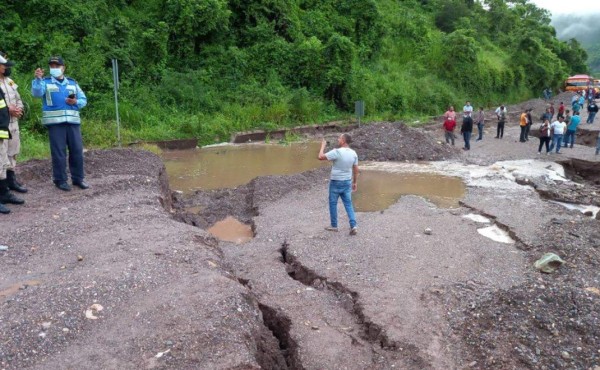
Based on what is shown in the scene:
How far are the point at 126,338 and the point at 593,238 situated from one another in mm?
7024

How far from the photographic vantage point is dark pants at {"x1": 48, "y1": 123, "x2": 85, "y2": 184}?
7.32 m

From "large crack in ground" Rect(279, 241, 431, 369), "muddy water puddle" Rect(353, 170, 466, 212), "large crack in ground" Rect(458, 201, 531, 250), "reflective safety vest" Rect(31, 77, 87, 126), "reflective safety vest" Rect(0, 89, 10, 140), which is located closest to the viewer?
"large crack in ground" Rect(279, 241, 431, 369)

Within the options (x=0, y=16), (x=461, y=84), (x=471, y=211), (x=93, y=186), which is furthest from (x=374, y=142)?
(x=461, y=84)

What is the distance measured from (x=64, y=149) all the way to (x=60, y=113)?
0.54m

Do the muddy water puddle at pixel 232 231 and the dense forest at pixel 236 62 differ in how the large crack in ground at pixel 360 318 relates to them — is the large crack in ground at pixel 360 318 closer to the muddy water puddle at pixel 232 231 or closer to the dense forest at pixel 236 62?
the muddy water puddle at pixel 232 231

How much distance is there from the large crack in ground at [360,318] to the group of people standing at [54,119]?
365 centimetres

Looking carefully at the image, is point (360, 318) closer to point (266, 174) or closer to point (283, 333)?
point (283, 333)

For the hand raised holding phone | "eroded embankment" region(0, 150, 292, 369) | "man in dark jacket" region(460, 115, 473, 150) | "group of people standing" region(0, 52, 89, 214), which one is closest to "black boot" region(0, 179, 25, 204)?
"group of people standing" region(0, 52, 89, 214)

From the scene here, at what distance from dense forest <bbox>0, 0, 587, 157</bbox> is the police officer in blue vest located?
4441mm

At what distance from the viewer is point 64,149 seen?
24.3 feet

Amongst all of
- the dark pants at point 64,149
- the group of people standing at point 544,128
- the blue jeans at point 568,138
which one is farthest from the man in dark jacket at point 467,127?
the dark pants at point 64,149

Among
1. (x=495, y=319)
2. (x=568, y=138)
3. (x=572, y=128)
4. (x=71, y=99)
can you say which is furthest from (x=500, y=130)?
(x=71, y=99)

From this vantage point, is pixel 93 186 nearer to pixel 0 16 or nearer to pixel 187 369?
pixel 187 369

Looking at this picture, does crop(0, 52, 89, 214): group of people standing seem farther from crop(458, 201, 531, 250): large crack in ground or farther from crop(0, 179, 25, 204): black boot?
crop(458, 201, 531, 250): large crack in ground
